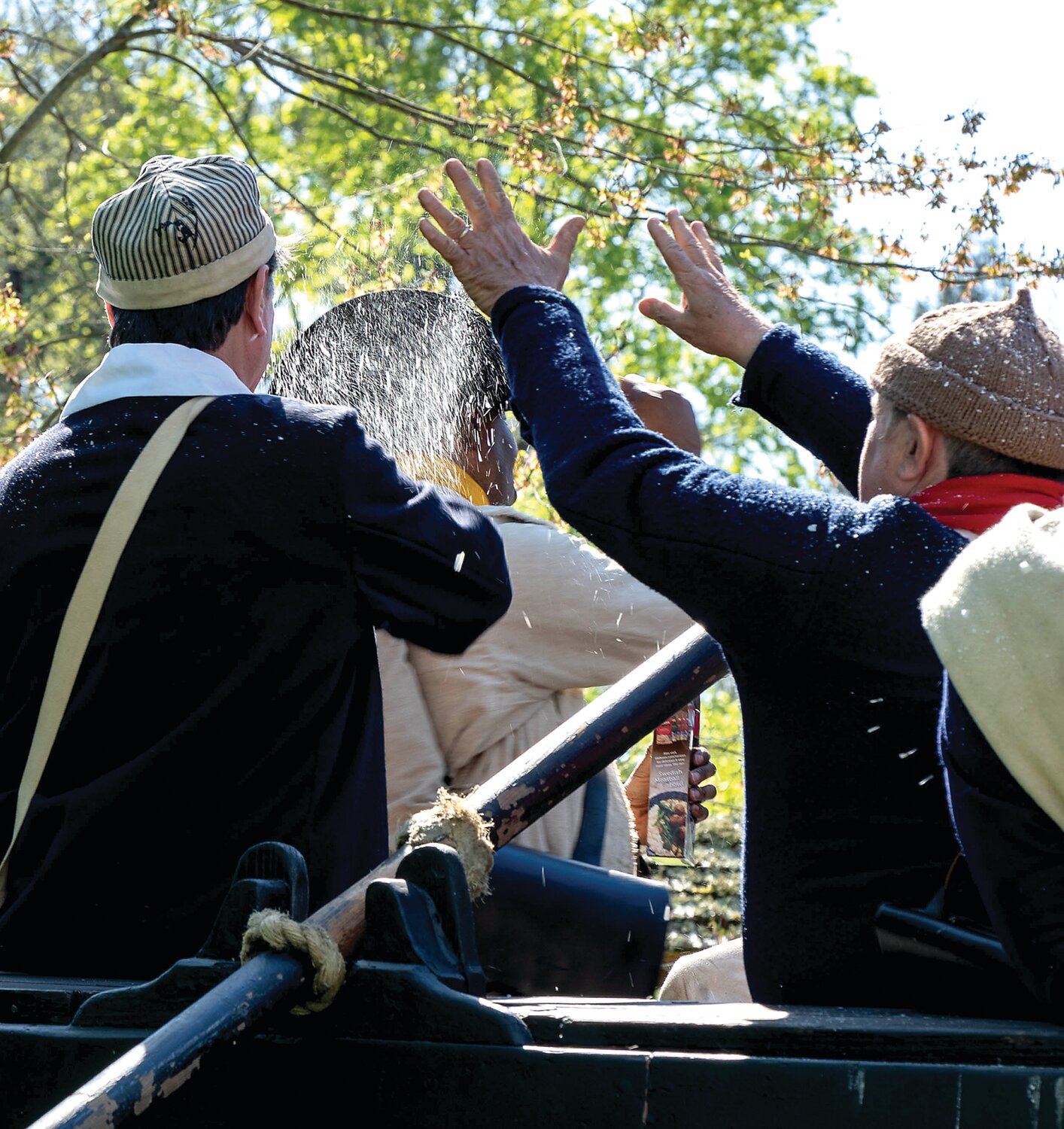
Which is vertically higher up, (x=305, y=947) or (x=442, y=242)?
(x=442, y=242)

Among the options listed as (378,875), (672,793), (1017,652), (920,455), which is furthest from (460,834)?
(672,793)

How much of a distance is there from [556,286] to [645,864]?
2309mm

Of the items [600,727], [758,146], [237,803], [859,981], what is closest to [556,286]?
[600,727]

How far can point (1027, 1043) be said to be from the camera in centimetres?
156

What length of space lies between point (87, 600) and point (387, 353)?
1.81m

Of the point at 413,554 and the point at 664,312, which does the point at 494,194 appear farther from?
the point at 413,554

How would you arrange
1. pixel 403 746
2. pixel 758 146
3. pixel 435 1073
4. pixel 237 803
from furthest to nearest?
1. pixel 758 146
2. pixel 403 746
3. pixel 237 803
4. pixel 435 1073

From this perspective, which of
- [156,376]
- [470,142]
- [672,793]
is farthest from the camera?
[470,142]

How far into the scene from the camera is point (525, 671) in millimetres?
3285

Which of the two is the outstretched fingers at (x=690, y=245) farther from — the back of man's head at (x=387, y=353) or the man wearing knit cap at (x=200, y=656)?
the back of man's head at (x=387, y=353)

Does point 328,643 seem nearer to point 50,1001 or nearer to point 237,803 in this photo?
point 237,803

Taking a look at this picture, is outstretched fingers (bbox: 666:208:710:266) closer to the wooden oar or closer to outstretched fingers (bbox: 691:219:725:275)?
outstretched fingers (bbox: 691:219:725:275)

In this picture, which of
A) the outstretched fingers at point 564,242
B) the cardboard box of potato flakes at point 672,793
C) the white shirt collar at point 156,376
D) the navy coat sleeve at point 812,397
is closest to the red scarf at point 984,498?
the navy coat sleeve at point 812,397

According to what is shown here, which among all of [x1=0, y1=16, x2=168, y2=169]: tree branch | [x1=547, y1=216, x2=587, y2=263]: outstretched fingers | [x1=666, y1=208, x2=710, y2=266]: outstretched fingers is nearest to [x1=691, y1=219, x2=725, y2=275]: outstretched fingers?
[x1=666, y1=208, x2=710, y2=266]: outstretched fingers
